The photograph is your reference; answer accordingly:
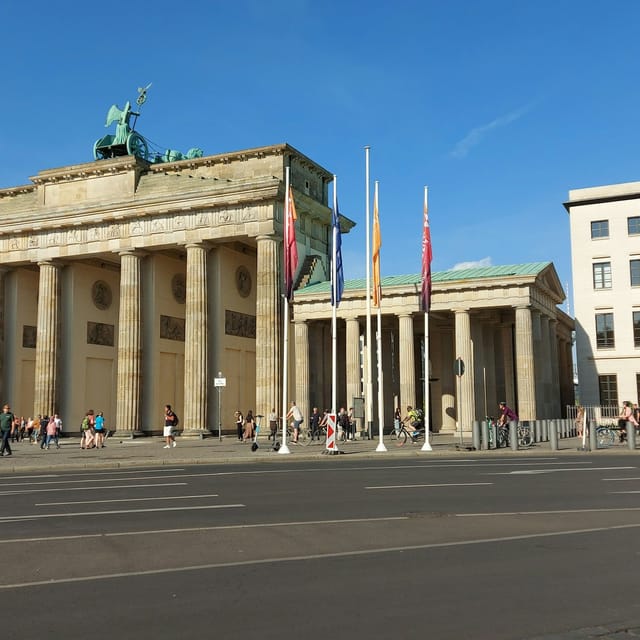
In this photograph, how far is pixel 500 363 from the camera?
172 ft

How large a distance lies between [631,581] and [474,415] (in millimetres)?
37068

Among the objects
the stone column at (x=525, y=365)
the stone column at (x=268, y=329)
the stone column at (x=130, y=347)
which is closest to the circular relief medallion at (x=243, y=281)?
the stone column at (x=130, y=347)

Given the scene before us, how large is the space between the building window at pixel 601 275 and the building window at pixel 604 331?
6.47ft

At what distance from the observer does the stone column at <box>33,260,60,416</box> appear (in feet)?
168

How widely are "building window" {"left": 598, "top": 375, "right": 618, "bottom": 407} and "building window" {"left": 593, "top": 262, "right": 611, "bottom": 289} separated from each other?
6.16m

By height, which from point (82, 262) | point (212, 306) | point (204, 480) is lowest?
point (204, 480)

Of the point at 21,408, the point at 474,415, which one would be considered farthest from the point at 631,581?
the point at 21,408

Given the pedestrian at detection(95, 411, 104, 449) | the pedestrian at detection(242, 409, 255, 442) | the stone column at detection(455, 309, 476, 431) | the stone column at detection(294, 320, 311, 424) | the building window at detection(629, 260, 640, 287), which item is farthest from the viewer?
the building window at detection(629, 260, 640, 287)

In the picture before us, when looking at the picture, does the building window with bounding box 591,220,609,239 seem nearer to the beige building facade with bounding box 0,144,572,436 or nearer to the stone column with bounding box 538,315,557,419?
the beige building facade with bounding box 0,144,572,436

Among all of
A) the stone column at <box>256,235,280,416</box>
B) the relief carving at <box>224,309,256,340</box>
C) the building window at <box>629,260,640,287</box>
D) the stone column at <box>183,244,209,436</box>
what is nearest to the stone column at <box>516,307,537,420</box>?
the stone column at <box>256,235,280,416</box>

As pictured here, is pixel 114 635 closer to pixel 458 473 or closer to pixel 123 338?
pixel 458 473

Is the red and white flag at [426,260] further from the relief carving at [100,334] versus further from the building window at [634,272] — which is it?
the relief carving at [100,334]

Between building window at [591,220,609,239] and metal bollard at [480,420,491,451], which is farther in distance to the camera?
building window at [591,220,609,239]

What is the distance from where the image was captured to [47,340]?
52.0m
